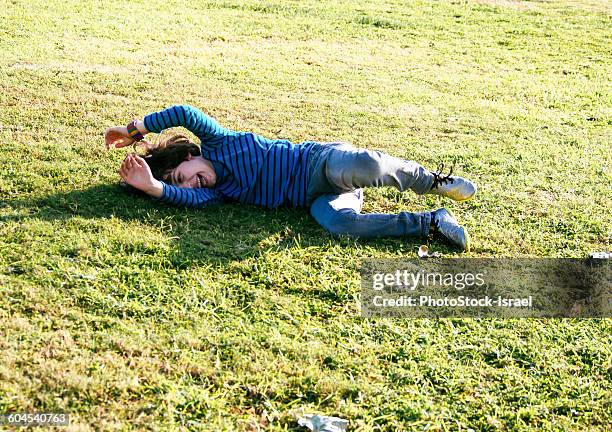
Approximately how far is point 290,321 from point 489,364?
0.90 m

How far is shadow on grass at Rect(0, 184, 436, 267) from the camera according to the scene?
155 inches

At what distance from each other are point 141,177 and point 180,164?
16.4 inches

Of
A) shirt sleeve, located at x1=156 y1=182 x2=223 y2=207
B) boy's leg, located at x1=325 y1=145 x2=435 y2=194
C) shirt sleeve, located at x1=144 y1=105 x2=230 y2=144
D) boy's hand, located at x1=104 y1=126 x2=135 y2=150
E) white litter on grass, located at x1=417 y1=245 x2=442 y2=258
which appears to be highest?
shirt sleeve, located at x1=144 y1=105 x2=230 y2=144

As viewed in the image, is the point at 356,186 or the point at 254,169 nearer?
the point at 356,186

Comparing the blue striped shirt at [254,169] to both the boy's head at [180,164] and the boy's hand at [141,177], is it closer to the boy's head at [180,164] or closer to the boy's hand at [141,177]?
the boy's head at [180,164]

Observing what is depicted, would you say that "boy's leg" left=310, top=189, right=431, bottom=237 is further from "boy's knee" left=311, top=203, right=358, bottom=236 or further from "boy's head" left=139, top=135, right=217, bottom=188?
"boy's head" left=139, top=135, right=217, bottom=188

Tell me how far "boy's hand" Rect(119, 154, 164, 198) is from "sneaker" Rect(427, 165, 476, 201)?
169 cm

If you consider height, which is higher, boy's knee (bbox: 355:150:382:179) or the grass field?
boy's knee (bbox: 355:150:382:179)

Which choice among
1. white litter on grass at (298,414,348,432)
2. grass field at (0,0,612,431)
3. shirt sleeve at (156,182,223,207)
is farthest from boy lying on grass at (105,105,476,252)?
white litter on grass at (298,414,348,432)

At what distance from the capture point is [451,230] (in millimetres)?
4141

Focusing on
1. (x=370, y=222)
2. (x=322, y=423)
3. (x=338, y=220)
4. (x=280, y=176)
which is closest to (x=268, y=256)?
(x=338, y=220)

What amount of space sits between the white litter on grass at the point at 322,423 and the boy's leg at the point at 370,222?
5.14ft

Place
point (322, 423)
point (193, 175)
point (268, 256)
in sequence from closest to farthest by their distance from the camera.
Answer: point (322, 423) < point (268, 256) < point (193, 175)

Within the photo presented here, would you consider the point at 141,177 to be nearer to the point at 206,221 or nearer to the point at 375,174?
the point at 206,221
